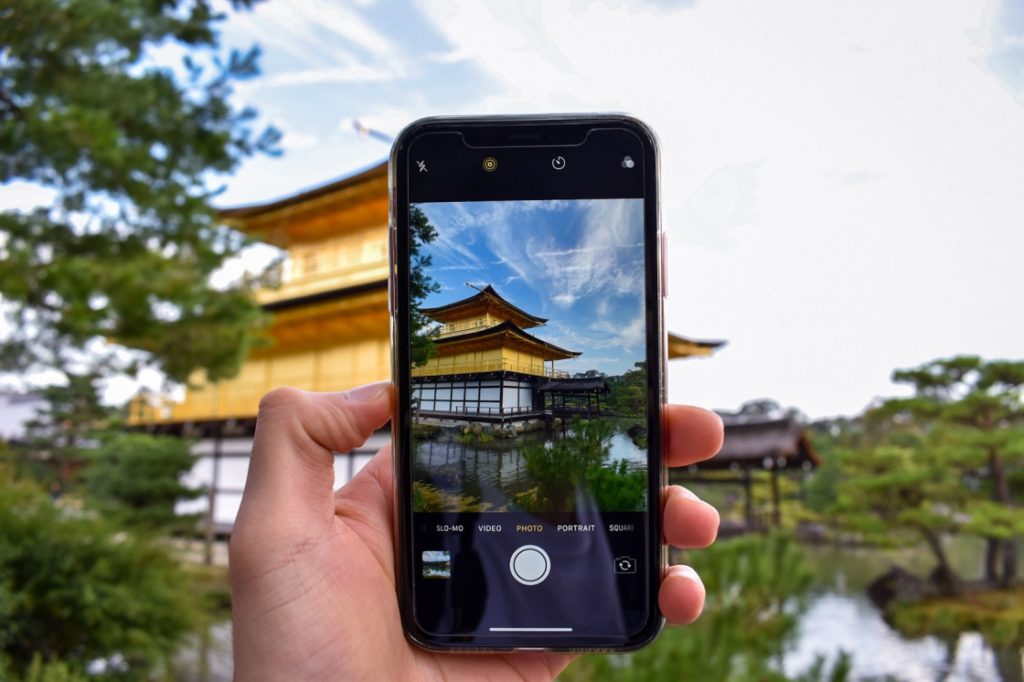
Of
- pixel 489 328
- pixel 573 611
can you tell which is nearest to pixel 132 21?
pixel 489 328

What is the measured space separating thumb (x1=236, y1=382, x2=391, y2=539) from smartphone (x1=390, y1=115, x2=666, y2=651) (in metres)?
0.04

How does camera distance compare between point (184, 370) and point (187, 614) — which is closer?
point (184, 370)

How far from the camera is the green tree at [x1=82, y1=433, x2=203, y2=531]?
4066 millimetres

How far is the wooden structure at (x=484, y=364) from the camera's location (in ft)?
1.69

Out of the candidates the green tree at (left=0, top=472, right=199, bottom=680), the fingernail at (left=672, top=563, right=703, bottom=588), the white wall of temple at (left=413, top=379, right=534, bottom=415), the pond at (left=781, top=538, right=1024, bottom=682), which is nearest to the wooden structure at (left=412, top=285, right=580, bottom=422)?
the white wall of temple at (left=413, top=379, right=534, bottom=415)

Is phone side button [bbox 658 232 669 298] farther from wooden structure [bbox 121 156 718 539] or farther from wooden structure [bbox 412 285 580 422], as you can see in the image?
wooden structure [bbox 121 156 718 539]

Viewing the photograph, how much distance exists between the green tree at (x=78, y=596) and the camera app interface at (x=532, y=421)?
6.83 feet

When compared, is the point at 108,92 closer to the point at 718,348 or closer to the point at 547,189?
the point at 547,189

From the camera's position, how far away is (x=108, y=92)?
1.93 metres

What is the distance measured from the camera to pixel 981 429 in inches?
154

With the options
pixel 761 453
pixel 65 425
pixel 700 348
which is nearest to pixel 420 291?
pixel 700 348

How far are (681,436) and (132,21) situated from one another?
1.98 m

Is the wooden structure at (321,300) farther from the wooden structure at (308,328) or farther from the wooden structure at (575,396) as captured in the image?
the wooden structure at (575,396)


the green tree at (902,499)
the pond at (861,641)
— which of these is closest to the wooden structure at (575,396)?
the pond at (861,641)
